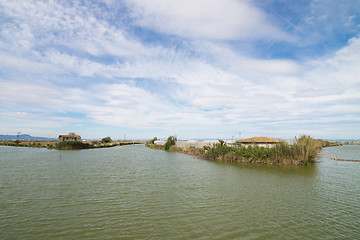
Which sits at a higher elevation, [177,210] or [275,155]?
[275,155]

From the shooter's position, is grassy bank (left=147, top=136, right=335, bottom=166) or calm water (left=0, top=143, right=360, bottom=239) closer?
calm water (left=0, top=143, right=360, bottom=239)

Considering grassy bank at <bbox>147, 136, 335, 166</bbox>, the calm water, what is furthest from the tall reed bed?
the calm water

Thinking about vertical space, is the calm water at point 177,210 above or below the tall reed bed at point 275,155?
below

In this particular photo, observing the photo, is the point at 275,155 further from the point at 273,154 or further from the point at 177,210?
the point at 177,210

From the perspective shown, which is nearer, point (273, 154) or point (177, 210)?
point (177, 210)

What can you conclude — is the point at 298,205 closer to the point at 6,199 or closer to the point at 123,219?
the point at 123,219

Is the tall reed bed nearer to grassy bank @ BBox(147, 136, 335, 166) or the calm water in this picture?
grassy bank @ BBox(147, 136, 335, 166)

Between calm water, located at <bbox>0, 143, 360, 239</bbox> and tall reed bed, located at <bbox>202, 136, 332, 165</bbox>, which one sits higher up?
tall reed bed, located at <bbox>202, 136, 332, 165</bbox>

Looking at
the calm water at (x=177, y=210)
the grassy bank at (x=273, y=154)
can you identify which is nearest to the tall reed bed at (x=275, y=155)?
the grassy bank at (x=273, y=154)

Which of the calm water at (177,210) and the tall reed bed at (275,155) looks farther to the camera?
the tall reed bed at (275,155)

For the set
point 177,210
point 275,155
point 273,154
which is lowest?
point 177,210

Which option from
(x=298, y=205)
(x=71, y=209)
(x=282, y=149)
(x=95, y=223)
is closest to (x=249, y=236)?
(x=298, y=205)

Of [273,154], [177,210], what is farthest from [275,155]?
[177,210]

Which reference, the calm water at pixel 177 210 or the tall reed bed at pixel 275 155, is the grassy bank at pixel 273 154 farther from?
the calm water at pixel 177 210
